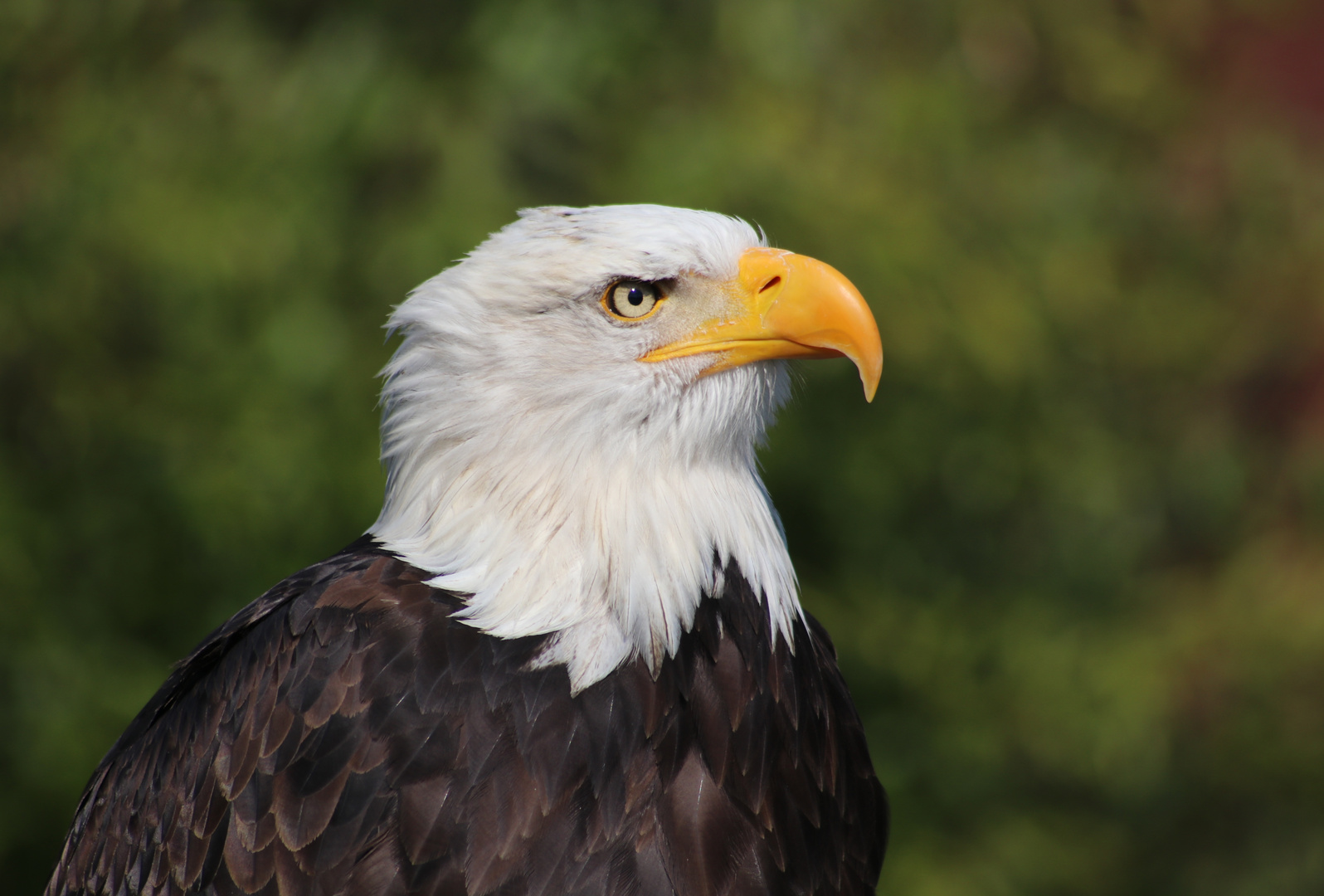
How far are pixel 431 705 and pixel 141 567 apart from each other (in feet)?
10.4

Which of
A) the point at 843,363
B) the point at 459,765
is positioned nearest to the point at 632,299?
the point at 459,765

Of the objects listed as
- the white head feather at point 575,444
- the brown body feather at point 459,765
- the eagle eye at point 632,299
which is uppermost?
the eagle eye at point 632,299

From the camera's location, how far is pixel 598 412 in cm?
253

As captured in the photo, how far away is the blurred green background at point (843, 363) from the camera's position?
488cm

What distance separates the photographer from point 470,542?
100 inches

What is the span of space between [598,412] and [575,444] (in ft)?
0.27

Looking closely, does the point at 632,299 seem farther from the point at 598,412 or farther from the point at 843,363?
the point at 843,363

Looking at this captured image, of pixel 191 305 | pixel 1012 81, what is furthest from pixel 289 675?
pixel 1012 81

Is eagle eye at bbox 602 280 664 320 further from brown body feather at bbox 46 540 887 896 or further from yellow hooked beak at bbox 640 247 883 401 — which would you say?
brown body feather at bbox 46 540 887 896

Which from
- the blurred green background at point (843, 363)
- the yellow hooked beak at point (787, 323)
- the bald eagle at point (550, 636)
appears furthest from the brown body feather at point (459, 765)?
the blurred green background at point (843, 363)

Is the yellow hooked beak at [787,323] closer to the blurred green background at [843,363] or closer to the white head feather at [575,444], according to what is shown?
the white head feather at [575,444]

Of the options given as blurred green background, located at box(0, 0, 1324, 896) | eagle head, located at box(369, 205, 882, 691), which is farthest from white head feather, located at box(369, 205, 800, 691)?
blurred green background, located at box(0, 0, 1324, 896)

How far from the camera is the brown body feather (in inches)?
92.4

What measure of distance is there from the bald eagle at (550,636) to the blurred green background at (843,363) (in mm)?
2303
